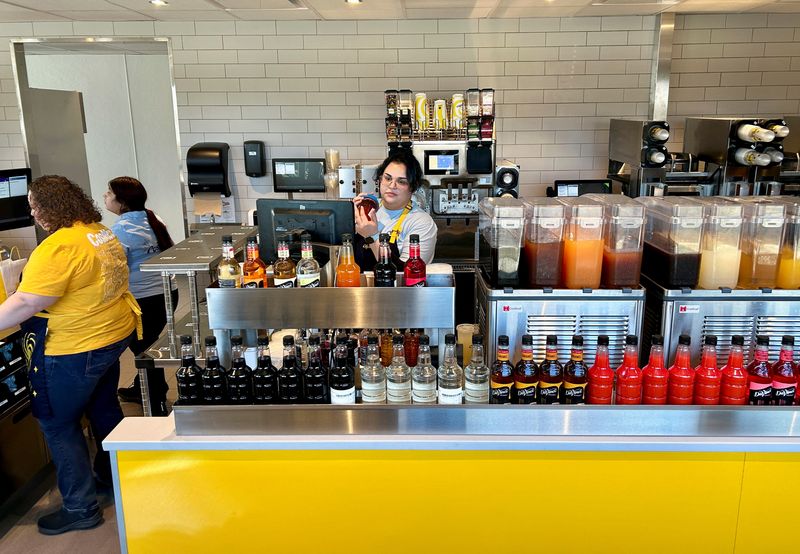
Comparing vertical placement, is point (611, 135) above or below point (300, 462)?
above

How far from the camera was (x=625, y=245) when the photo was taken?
2.27 meters

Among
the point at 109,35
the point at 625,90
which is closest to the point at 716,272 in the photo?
the point at 625,90

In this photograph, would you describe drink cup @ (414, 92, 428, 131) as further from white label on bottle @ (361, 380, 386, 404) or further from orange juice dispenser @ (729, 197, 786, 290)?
white label on bottle @ (361, 380, 386, 404)

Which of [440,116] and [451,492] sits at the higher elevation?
[440,116]

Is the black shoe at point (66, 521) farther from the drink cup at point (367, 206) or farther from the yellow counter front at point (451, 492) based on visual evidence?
the drink cup at point (367, 206)

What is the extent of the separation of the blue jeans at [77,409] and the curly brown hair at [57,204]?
0.57 m

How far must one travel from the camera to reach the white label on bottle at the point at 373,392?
1904 mm

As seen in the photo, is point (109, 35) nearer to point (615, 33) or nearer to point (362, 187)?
point (362, 187)

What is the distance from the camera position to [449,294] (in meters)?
1.98

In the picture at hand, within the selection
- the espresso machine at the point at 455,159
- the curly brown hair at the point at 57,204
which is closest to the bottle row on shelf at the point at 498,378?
the curly brown hair at the point at 57,204

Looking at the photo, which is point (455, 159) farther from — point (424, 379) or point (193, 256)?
point (424, 379)

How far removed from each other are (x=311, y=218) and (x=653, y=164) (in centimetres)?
329

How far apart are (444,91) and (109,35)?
3.09 meters

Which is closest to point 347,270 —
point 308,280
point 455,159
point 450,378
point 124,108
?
point 308,280
